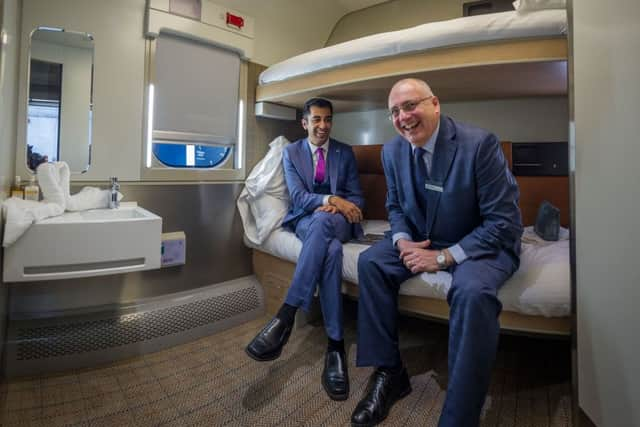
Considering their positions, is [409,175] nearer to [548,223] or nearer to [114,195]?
[548,223]

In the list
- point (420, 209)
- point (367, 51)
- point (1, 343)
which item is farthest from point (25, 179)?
point (420, 209)

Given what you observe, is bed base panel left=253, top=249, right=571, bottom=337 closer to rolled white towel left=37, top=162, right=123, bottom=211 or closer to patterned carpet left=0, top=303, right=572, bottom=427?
patterned carpet left=0, top=303, right=572, bottom=427

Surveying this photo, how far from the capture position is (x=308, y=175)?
6.96 ft

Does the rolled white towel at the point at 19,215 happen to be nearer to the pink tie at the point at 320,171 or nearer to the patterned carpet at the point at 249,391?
the patterned carpet at the point at 249,391

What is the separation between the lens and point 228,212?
2.35m

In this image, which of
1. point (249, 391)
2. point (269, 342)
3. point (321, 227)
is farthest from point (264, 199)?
point (249, 391)

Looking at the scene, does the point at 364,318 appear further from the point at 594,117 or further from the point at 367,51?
the point at 367,51

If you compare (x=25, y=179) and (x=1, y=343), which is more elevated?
(x=25, y=179)

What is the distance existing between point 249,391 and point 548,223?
5.63 feet

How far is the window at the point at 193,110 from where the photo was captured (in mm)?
2004

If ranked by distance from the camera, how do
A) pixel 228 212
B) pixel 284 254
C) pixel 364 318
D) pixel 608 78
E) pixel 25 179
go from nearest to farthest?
pixel 608 78 < pixel 364 318 < pixel 25 179 < pixel 284 254 < pixel 228 212

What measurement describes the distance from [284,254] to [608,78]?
1.58 metres

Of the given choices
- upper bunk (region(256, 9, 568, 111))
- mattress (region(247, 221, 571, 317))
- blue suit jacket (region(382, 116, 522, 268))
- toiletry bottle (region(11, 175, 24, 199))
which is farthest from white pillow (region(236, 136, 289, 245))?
toiletry bottle (region(11, 175, 24, 199))

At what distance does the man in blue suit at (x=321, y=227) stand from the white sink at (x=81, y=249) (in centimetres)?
65
